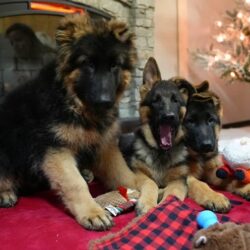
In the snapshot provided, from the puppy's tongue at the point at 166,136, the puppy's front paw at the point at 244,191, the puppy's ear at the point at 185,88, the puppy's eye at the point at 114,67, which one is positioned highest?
the puppy's eye at the point at 114,67

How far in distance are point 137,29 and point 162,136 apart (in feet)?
8.29

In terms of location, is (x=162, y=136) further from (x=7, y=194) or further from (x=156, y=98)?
(x=7, y=194)

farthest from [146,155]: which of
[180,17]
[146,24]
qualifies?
[180,17]

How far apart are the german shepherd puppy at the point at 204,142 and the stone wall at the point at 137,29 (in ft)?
6.63

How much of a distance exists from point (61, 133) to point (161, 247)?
2.40 ft

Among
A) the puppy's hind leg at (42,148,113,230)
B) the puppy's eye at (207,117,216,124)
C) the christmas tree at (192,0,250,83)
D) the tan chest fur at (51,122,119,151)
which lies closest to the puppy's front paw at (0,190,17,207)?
the puppy's hind leg at (42,148,113,230)

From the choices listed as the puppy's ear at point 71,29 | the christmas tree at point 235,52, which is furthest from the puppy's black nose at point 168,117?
the christmas tree at point 235,52

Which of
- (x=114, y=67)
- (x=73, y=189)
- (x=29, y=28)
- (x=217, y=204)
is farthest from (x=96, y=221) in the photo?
(x=29, y=28)

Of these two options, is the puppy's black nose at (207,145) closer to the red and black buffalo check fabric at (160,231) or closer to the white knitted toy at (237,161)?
A: the white knitted toy at (237,161)

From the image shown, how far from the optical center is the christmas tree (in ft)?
14.7

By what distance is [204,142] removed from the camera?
2041 mm

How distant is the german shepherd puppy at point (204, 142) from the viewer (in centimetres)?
204

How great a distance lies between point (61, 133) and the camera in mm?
1837

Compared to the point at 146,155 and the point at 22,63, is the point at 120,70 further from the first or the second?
the point at 22,63
